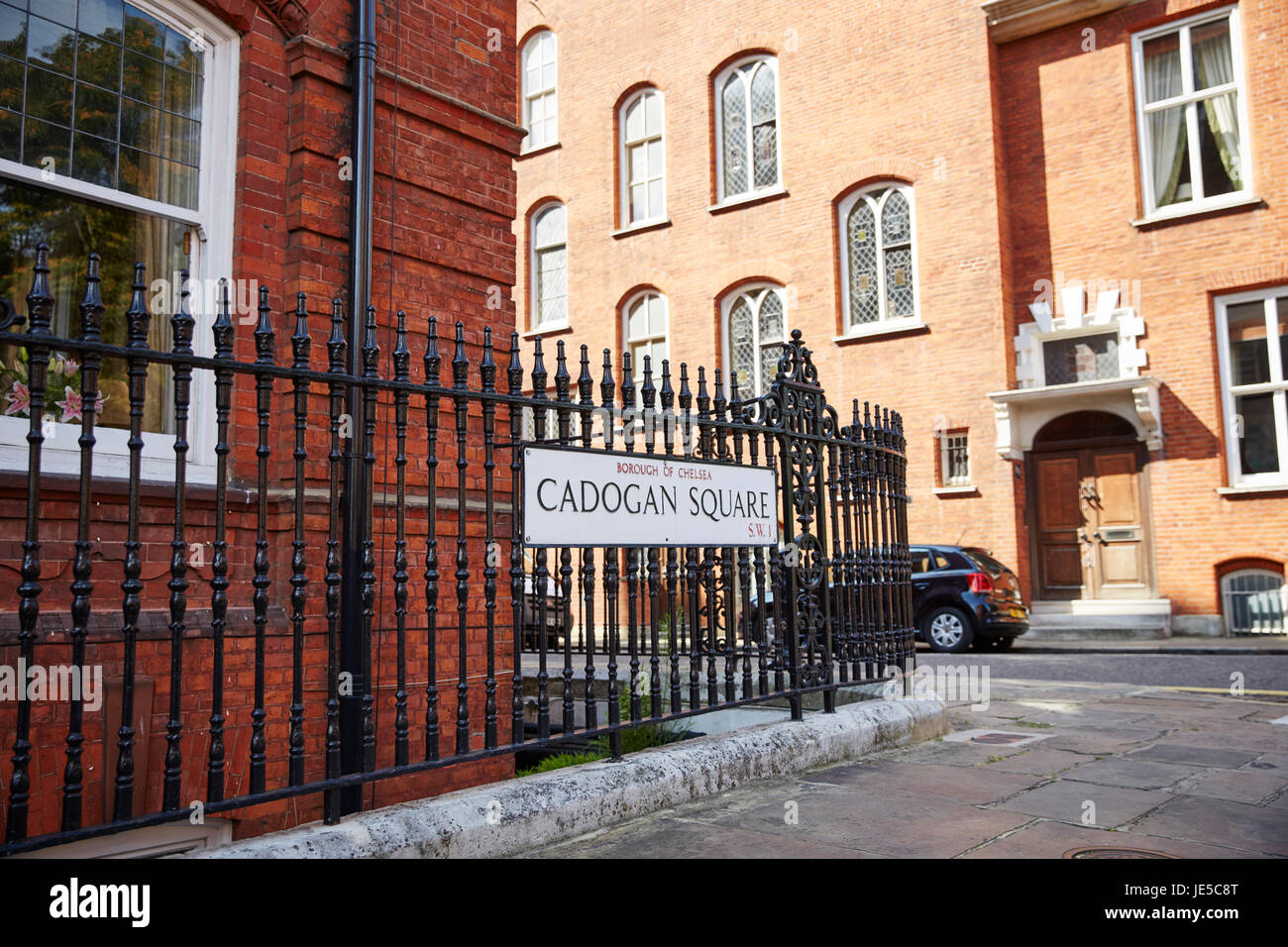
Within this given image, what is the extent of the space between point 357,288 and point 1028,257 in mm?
12911

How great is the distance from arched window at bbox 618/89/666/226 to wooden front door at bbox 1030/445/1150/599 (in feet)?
28.6

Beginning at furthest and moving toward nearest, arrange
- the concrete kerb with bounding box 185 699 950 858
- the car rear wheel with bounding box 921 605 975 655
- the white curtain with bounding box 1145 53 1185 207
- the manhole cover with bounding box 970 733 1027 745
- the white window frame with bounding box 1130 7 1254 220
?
the white curtain with bounding box 1145 53 1185 207
the white window frame with bounding box 1130 7 1254 220
the car rear wheel with bounding box 921 605 975 655
the manhole cover with bounding box 970 733 1027 745
the concrete kerb with bounding box 185 699 950 858

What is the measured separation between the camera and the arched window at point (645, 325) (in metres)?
19.0

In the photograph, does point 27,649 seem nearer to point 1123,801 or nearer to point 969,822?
point 969,822

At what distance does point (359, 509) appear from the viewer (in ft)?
14.1

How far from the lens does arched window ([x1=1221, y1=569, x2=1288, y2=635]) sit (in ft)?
43.1

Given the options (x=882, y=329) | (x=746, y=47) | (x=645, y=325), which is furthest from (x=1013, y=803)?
(x=746, y=47)

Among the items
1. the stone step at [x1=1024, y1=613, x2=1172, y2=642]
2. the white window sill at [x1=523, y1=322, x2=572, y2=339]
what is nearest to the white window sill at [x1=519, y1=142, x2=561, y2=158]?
the white window sill at [x1=523, y1=322, x2=572, y2=339]

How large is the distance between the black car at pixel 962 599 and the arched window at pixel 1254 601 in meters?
3.04

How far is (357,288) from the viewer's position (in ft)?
16.1

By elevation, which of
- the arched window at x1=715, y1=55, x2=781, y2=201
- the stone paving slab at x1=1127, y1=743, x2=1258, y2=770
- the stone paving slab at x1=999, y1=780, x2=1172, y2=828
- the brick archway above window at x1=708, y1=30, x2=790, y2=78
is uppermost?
the brick archway above window at x1=708, y1=30, x2=790, y2=78

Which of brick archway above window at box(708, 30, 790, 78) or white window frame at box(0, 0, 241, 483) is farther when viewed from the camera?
brick archway above window at box(708, 30, 790, 78)

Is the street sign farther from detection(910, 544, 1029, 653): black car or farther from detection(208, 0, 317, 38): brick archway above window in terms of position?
detection(910, 544, 1029, 653): black car
